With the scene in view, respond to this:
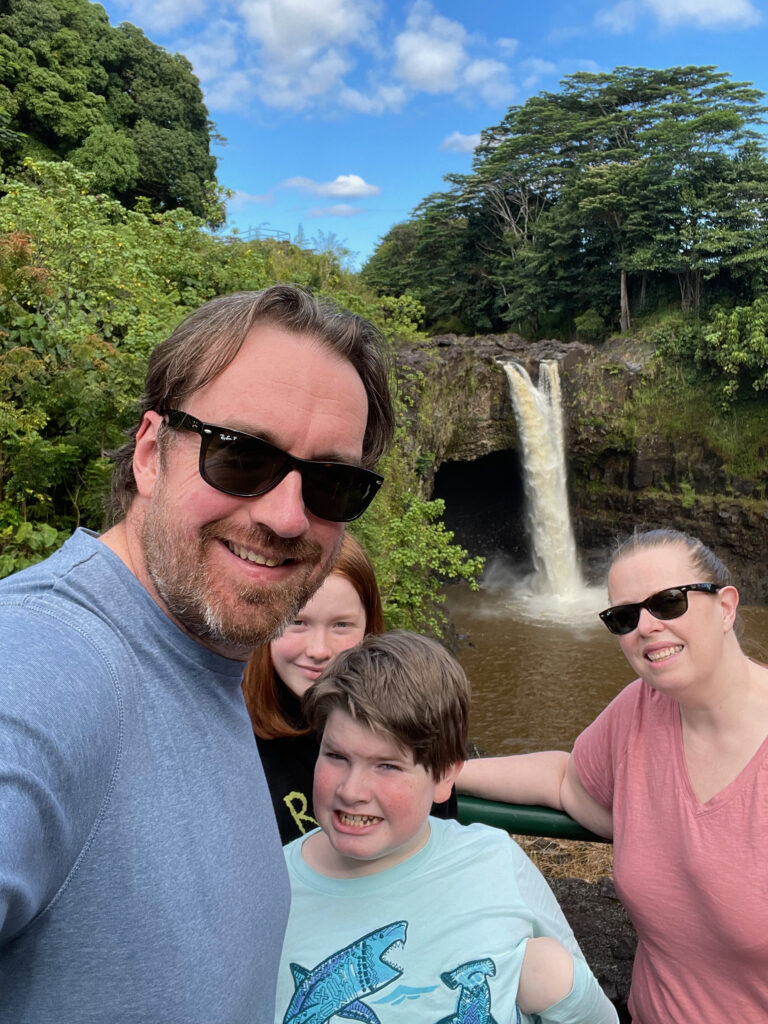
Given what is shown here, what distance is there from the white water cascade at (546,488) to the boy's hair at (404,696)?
636 inches

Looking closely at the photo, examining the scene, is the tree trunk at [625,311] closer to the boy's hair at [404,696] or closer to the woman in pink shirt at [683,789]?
the woman in pink shirt at [683,789]

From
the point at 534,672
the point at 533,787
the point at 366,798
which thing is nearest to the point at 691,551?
the point at 533,787

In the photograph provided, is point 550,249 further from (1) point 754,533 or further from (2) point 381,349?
(2) point 381,349

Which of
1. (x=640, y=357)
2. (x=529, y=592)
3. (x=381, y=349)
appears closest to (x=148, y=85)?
(x=640, y=357)

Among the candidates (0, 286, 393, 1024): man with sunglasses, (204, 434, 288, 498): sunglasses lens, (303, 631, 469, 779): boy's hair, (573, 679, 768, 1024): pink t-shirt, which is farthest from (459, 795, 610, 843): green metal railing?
(204, 434, 288, 498): sunglasses lens

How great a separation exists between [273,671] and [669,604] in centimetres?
92

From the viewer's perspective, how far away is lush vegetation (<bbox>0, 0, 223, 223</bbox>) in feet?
52.6

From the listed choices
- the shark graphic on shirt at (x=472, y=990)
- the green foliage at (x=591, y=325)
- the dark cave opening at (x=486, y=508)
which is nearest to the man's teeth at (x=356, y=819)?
the shark graphic on shirt at (x=472, y=990)

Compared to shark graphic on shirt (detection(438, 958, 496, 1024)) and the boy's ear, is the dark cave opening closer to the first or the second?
the boy's ear

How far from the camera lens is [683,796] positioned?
1.44 metres

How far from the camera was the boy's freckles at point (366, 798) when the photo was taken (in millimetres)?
1199

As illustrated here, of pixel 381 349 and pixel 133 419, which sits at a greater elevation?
pixel 133 419

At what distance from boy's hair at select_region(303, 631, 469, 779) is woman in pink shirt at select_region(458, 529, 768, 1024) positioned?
43cm

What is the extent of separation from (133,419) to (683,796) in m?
4.74
